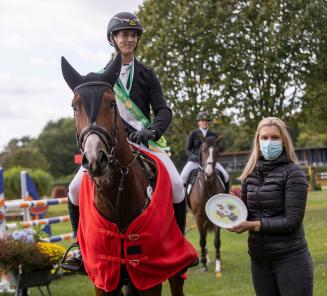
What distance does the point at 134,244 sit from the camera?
4.32 meters

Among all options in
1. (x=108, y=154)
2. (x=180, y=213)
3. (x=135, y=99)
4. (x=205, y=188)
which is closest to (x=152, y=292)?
(x=180, y=213)

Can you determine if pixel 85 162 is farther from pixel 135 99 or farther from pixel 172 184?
pixel 135 99

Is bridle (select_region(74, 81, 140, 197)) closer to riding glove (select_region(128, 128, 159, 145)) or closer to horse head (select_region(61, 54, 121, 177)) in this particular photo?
horse head (select_region(61, 54, 121, 177))

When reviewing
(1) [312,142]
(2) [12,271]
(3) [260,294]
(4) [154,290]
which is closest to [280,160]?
(3) [260,294]

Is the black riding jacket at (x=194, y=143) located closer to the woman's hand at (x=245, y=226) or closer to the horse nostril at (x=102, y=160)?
the woman's hand at (x=245, y=226)

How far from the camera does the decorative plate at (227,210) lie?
4188 mm

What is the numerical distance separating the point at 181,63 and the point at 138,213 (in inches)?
674

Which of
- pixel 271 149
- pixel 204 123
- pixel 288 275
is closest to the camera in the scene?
pixel 288 275

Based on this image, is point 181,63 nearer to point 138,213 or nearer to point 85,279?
point 85,279

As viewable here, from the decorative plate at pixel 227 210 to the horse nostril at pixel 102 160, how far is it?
111cm

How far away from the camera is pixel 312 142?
212 ft

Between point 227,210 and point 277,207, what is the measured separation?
39 cm

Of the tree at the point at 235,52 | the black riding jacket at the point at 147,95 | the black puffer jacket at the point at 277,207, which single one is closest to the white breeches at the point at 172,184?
the black riding jacket at the point at 147,95

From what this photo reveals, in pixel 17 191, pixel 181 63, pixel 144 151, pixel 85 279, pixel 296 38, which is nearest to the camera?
pixel 144 151
